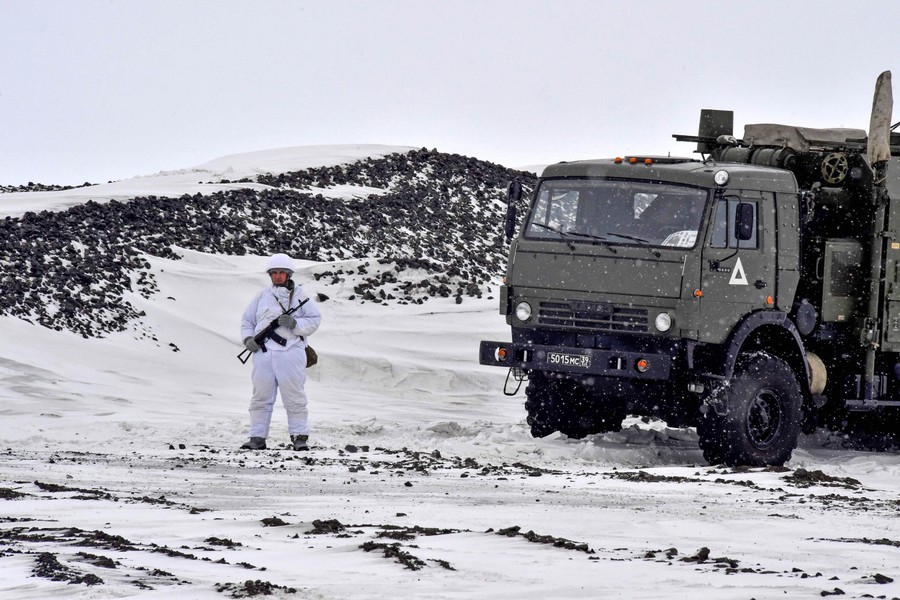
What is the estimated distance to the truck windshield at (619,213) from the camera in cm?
1321

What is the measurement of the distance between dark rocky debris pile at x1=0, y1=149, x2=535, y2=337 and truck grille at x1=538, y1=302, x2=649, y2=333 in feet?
34.9

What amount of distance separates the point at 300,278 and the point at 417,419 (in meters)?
9.71

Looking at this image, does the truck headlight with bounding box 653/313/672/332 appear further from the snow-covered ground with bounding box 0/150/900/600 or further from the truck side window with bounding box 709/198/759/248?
the snow-covered ground with bounding box 0/150/900/600

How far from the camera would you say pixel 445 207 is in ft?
143

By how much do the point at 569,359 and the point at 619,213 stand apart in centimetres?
147

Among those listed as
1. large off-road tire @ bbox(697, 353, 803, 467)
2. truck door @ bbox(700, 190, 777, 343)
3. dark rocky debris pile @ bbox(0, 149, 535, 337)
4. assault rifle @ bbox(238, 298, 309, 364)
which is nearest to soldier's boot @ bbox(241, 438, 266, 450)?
assault rifle @ bbox(238, 298, 309, 364)

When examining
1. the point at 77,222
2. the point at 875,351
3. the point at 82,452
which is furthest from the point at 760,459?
the point at 77,222

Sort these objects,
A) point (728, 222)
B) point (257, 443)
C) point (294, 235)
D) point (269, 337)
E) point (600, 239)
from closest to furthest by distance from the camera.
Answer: point (728, 222) → point (600, 239) → point (257, 443) → point (269, 337) → point (294, 235)

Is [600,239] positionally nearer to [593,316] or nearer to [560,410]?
[593,316]

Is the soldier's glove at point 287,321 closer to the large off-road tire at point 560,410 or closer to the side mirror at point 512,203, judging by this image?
the side mirror at point 512,203

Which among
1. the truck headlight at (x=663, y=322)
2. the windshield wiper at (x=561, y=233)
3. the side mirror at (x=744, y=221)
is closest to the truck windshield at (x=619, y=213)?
the windshield wiper at (x=561, y=233)

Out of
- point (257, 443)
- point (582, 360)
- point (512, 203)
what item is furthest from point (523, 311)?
point (257, 443)

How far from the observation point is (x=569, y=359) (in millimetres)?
13453

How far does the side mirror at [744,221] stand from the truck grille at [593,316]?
114 centimetres
